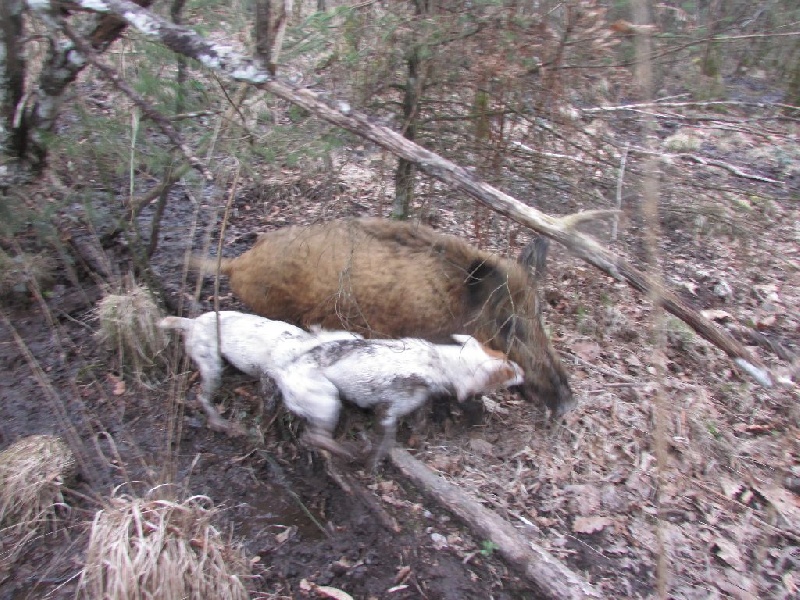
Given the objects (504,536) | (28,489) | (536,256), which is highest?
(536,256)

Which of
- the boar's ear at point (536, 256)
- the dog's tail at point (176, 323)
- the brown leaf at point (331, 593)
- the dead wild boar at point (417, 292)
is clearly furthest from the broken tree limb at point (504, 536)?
the dog's tail at point (176, 323)

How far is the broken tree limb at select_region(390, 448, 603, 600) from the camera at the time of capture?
2730 millimetres

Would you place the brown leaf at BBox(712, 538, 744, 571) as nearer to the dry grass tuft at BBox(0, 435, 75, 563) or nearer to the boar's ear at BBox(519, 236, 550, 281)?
the boar's ear at BBox(519, 236, 550, 281)

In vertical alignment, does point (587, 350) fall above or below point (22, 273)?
below

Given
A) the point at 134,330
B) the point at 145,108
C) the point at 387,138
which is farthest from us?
the point at 134,330

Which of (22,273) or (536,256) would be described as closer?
(536,256)

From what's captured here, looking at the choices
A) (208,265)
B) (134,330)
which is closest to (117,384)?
(134,330)

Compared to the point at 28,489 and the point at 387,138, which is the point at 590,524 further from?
the point at 28,489

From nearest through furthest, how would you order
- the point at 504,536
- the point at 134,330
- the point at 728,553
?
1. the point at 504,536
2. the point at 728,553
3. the point at 134,330

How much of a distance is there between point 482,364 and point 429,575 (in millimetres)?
1201

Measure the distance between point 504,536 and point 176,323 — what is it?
2249mm

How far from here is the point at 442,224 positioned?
533 centimetres

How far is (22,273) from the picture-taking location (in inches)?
159

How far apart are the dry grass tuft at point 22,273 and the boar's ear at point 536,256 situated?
126 inches
